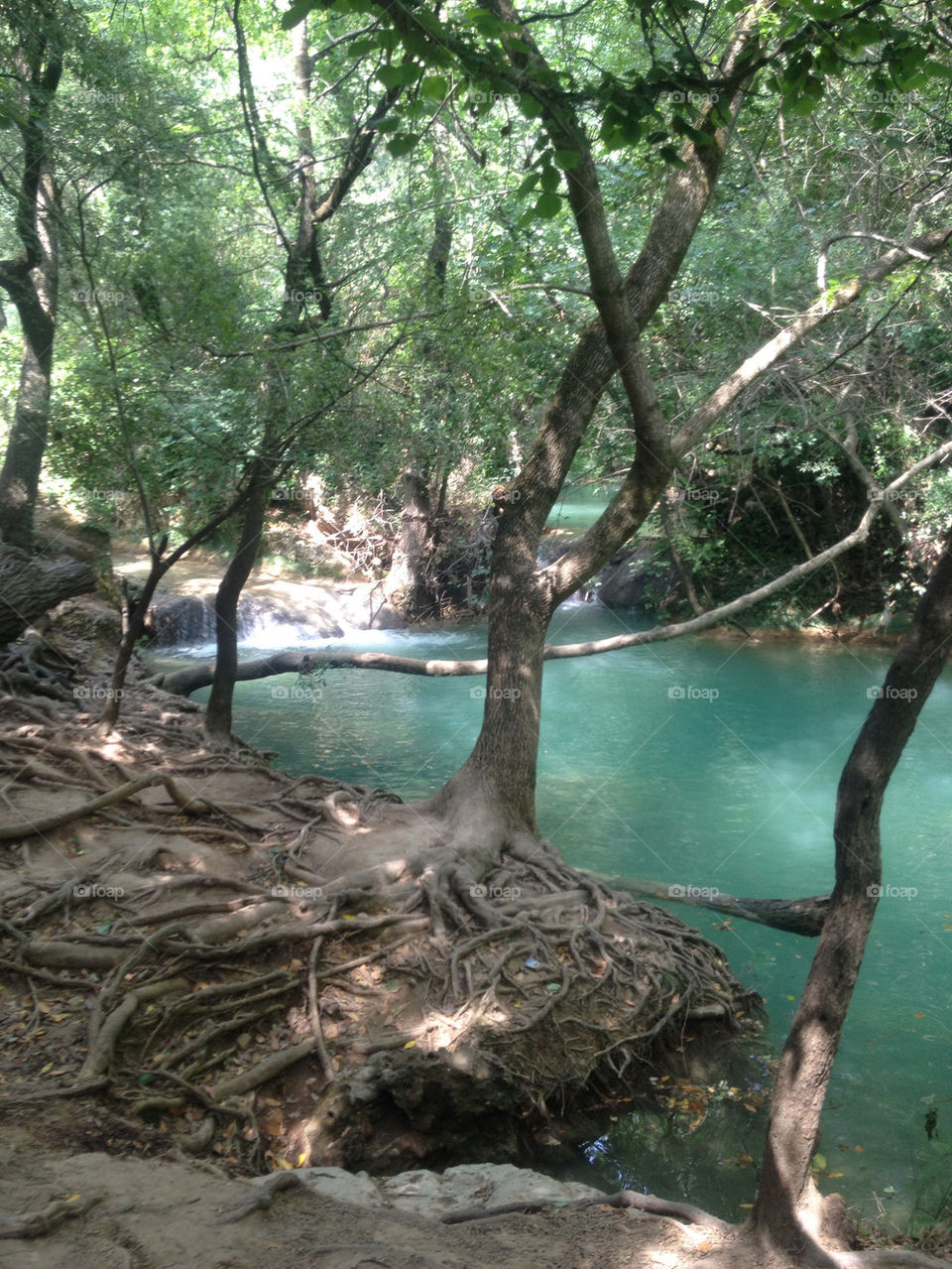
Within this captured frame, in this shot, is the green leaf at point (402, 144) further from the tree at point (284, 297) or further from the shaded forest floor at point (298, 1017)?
the shaded forest floor at point (298, 1017)

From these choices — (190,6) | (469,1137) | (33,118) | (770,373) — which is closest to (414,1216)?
(469,1137)

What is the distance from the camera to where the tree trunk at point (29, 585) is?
27.1ft

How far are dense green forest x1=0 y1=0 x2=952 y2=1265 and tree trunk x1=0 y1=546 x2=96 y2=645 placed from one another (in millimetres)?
45

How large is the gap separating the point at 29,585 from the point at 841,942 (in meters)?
7.19

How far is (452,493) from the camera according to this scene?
19.0 m

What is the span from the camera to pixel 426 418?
9078 mm

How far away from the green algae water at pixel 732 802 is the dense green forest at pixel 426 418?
0.47 meters

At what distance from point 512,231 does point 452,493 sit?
1104 centimetres

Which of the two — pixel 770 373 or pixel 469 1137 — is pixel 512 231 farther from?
pixel 469 1137

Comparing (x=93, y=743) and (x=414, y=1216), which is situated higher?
(x=93, y=743)

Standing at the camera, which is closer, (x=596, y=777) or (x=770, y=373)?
(x=770, y=373)

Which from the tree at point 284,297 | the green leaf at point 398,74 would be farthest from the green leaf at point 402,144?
the tree at point 284,297

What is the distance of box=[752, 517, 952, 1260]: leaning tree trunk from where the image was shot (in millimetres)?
3479

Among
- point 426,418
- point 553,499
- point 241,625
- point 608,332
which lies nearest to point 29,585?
point 426,418
